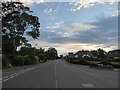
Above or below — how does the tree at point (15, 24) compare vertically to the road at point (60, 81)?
above

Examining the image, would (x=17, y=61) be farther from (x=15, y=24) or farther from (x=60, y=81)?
(x=60, y=81)

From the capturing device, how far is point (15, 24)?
50.2 m

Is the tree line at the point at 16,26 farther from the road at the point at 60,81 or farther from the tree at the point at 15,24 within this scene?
the road at the point at 60,81

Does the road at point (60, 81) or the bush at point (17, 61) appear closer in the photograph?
the road at point (60, 81)

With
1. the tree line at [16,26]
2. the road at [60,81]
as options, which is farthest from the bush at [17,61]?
the road at [60,81]

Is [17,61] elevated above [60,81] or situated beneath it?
situated beneath

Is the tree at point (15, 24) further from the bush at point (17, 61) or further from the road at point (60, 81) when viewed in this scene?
the road at point (60, 81)

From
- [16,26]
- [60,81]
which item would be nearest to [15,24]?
[16,26]

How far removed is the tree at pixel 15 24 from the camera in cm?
4784

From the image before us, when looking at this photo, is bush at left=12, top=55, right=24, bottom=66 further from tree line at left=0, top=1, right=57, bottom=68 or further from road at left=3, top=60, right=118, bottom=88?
road at left=3, top=60, right=118, bottom=88

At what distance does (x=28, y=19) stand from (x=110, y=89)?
148ft

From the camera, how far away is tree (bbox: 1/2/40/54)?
47.8 m

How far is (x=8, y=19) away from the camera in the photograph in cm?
4725

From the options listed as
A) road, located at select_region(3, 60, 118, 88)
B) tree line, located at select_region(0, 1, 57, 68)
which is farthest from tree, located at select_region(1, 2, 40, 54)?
road, located at select_region(3, 60, 118, 88)
